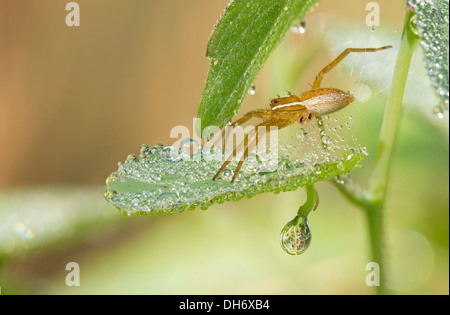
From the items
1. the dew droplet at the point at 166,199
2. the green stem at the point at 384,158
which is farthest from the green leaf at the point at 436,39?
the dew droplet at the point at 166,199

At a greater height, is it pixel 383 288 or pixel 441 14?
pixel 441 14

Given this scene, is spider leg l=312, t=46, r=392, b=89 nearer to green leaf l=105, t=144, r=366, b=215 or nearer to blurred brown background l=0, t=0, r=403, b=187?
green leaf l=105, t=144, r=366, b=215

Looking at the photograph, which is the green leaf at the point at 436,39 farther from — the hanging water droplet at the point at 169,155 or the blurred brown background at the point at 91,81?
the blurred brown background at the point at 91,81

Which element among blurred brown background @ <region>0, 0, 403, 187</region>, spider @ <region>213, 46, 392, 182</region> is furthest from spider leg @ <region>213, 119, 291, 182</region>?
blurred brown background @ <region>0, 0, 403, 187</region>
